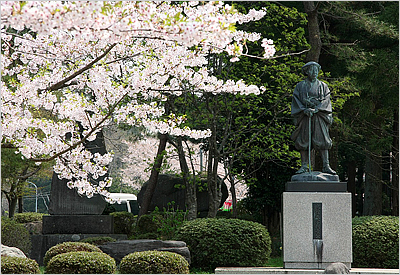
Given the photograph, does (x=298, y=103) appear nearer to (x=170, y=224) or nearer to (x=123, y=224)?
(x=170, y=224)

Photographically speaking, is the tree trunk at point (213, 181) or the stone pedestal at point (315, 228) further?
the tree trunk at point (213, 181)

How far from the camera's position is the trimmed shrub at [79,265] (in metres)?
7.61

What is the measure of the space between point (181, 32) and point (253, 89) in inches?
125

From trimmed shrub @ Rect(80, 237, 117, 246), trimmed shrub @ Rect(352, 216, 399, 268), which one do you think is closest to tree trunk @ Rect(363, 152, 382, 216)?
trimmed shrub @ Rect(352, 216, 399, 268)

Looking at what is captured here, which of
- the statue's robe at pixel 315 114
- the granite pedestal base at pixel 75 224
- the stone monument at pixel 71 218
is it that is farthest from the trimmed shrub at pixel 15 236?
the statue's robe at pixel 315 114

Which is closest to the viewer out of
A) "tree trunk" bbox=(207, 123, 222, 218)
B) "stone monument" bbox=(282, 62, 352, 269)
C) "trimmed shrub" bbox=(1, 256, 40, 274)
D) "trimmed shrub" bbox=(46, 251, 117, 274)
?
"trimmed shrub" bbox=(1, 256, 40, 274)

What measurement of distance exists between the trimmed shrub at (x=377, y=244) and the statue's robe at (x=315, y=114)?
2.73 meters

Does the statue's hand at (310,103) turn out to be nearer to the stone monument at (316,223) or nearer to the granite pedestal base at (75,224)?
the stone monument at (316,223)

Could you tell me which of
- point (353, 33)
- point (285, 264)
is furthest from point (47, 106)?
point (353, 33)

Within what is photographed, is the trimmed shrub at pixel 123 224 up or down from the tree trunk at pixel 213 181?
down

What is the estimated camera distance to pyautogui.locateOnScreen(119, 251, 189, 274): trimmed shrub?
25.4ft

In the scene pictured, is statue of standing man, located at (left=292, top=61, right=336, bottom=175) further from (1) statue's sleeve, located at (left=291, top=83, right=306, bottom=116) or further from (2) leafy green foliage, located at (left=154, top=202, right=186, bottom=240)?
(2) leafy green foliage, located at (left=154, top=202, right=186, bottom=240)

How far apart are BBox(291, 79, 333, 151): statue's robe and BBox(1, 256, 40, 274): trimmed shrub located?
4.85 metres

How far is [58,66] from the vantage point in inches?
295
